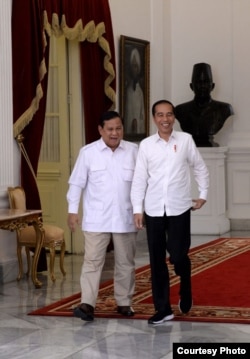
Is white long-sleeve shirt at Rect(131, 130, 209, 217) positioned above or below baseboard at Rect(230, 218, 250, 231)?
above

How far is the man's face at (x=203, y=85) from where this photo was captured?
14.0 meters

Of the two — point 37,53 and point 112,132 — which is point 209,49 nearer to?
point 37,53

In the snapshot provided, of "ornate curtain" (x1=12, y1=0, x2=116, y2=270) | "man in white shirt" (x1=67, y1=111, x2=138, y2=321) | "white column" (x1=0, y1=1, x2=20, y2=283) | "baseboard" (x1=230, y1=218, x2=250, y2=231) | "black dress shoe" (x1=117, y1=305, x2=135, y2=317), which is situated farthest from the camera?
"baseboard" (x1=230, y1=218, x2=250, y2=231)

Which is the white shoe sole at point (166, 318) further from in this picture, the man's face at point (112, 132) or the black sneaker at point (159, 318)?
the man's face at point (112, 132)

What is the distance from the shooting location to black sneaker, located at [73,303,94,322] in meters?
7.43

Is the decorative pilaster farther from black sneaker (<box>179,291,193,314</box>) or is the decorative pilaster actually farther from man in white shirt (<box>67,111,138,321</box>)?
black sneaker (<box>179,291,193,314</box>)

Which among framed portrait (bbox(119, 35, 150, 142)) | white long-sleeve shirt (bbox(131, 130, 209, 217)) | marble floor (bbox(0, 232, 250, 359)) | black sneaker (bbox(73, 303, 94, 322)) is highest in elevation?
framed portrait (bbox(119, 35, 150, 142))

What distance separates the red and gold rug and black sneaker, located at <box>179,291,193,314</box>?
5cm

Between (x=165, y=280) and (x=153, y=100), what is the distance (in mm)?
7092

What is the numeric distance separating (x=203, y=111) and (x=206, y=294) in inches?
229

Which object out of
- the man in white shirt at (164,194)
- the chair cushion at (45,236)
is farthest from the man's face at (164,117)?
the chair cushion at (45,236)

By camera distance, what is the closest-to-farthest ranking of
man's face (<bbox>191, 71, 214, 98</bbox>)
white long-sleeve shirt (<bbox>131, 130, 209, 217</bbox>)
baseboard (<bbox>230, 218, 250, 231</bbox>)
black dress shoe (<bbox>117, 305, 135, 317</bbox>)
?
white long-sleeve shirt (<bbox>131, 130, 209, 217</bbox>)
black dress shoe (<bbox>117, 305, 135, 317</bbox>)
man's face (<bbox>191, 71, 214, 98</bbox>)
baseboard (<bbox>230, 218, 250, 231</bbox>)

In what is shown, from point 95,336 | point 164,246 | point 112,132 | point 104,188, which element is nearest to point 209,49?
point 112,132

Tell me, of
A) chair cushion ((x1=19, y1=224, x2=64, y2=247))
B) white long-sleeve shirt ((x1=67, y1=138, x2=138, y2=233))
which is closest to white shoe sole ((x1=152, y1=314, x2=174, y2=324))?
white long-sleeve shirt ((x1=67, y1=138, x2=138, y2=233))
